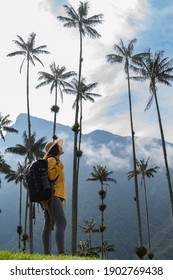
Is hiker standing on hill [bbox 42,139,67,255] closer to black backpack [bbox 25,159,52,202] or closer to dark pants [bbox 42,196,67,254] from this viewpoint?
dark pants [bbox 42,196,67,254]

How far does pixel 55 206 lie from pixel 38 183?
0.48m

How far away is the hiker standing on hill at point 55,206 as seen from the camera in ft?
21.5

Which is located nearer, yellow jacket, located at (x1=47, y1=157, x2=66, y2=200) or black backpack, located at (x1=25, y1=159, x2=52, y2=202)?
black backpack, located at (x1=25, y1=159, x2=52, y2=202)

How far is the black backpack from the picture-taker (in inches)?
255

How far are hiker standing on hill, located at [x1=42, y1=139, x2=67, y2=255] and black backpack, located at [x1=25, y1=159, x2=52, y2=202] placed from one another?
5.6 inches

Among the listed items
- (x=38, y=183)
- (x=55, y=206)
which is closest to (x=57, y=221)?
(x=55, y=206)

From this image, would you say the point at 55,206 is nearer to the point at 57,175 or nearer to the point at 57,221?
the point at 57,221

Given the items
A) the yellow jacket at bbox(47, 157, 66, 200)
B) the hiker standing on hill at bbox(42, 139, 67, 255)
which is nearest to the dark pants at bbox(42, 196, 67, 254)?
the hiker standing on hill at bbox(42, 139, 67, 255)

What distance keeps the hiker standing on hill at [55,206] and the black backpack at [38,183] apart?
143mm

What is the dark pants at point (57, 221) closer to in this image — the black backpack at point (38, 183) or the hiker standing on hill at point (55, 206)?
the hiker standing on hill at point (55, 206)

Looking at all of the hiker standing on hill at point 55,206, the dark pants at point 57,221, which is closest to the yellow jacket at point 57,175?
the hiker standing on hill at point 55,206

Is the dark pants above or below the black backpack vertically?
below

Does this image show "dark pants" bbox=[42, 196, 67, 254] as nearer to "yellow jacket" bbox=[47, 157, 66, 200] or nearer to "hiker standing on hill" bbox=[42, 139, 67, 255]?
"hiker standing on hill" bbox=[42, 139, 67, 255]
